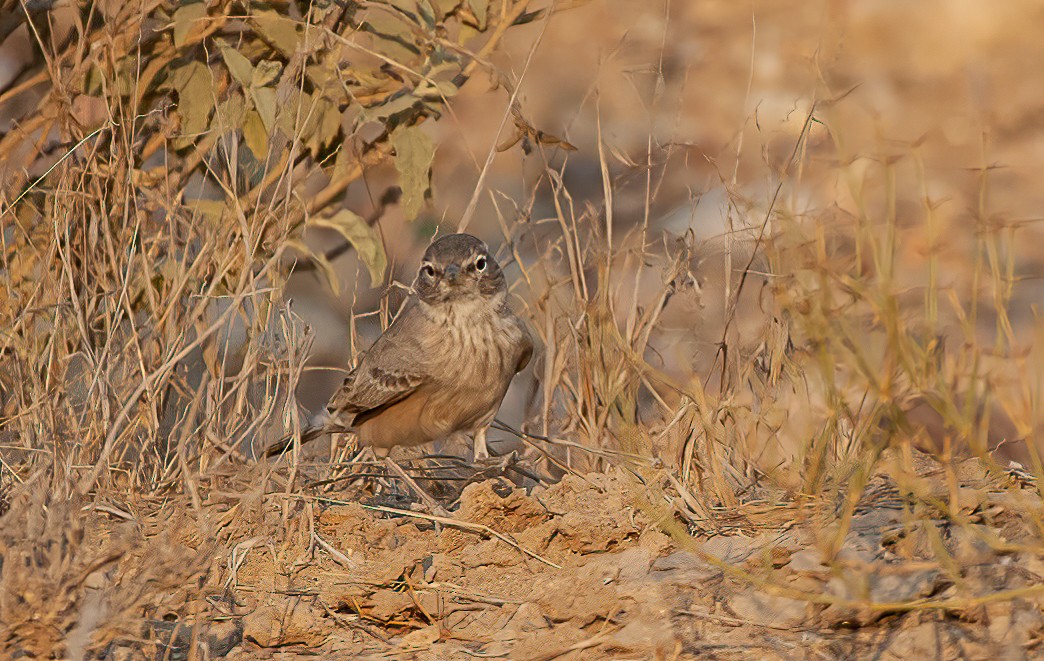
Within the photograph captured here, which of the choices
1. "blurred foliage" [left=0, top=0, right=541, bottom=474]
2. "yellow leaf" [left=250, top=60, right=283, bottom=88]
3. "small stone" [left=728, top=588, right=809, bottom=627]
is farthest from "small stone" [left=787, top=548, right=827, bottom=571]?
"yellow leaf" [left=250, top=60, right=283, bottom=88]

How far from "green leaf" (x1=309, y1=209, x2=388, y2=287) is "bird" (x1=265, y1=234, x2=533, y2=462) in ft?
1.18

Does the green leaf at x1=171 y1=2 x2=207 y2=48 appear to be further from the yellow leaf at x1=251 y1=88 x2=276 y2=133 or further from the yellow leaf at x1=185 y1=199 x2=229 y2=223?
the yellow leaf at x1=185 y1=199 x2=229 y2=223

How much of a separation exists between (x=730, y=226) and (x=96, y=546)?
227 cm

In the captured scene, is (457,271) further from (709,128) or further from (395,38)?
(709,128)

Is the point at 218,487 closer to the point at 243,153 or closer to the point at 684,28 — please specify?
the point at 243,153

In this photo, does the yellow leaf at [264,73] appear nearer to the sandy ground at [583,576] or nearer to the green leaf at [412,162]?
the green leaf at [412,162]

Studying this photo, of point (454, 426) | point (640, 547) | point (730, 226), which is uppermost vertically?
point (730, 226)

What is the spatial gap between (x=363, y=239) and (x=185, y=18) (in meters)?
1.13

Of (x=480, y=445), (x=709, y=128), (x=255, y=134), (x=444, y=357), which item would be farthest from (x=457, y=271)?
(x=709, y=128)

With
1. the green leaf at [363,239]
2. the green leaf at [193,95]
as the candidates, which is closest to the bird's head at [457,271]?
the green leaf at [363,239]

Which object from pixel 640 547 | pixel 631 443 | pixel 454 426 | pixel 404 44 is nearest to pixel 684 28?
pixel 404 44

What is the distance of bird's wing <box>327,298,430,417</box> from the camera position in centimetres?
505

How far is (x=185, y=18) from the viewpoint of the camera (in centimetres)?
507

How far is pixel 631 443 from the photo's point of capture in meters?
4.25
